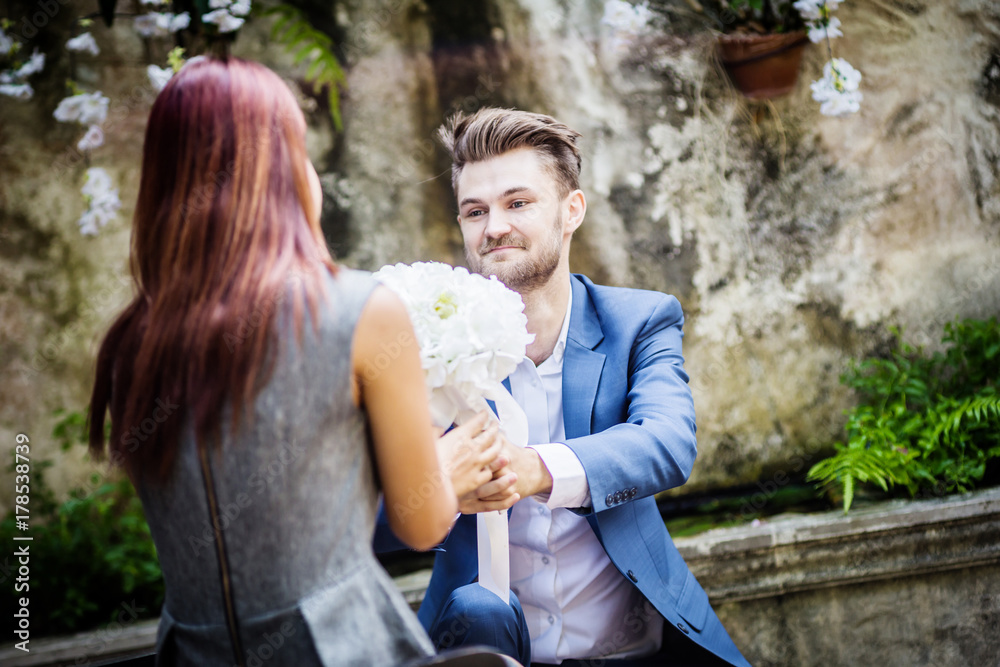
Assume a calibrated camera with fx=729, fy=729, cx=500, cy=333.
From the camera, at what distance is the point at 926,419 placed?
11.0 ft

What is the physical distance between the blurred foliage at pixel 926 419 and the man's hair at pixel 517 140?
6.13 feet

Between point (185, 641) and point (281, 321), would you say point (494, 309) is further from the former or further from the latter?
point (185, 641)

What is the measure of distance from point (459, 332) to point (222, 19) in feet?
7.67

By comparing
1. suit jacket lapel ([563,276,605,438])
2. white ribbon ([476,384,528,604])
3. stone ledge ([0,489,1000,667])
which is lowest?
stone ledge ([0,489,1000,667])

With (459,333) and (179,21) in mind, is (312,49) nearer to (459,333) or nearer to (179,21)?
(179,21)

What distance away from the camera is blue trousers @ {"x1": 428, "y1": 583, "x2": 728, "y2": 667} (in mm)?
1993

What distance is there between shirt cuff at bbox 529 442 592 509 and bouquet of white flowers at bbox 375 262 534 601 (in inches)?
9.4

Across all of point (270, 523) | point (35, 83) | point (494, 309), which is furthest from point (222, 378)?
point (35, 83)

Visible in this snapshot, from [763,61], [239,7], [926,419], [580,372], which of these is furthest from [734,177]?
[239,7]

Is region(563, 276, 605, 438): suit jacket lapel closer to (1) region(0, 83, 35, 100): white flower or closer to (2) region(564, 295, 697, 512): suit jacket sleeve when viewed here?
(2) region(564, 295, 697, 512): suit jacket sleeve

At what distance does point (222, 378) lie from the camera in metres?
1.31

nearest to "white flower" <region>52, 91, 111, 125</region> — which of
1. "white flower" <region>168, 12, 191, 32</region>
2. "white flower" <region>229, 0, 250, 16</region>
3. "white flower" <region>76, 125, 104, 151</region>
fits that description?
"white flower" <region>76, 125, 104, 151</region>

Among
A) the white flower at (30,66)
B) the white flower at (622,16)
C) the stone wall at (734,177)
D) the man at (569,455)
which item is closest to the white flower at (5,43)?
the white flower at (30,66)

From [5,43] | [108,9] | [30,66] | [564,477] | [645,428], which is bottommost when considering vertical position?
[564,477]
